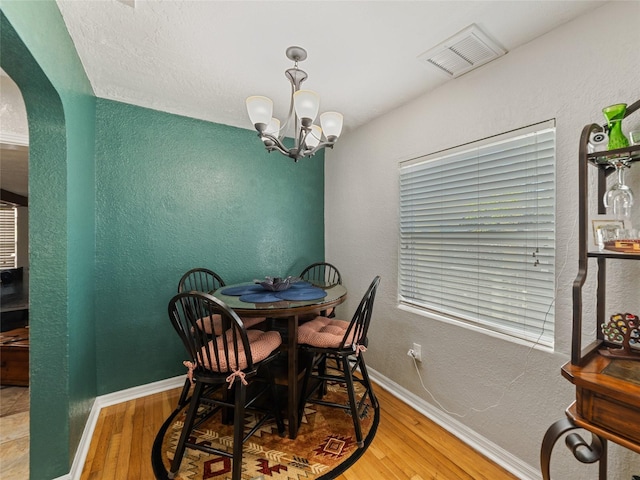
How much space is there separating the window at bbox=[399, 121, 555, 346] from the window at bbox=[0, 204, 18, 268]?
5217mm

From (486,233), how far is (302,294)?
1.30m

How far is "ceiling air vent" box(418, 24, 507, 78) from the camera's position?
1550 mm

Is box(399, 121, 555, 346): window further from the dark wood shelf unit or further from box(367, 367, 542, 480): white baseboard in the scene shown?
box(367, 367, 542, 480): white baseboard

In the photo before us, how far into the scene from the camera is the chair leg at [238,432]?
55.0 inches

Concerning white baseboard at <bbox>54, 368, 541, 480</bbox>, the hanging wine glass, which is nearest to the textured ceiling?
the hanging wine glass

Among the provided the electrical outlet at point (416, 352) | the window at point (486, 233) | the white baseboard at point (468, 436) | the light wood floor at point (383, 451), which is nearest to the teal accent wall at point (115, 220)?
the light wood floor at point (383, 451)

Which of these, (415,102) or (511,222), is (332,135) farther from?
(511,222)

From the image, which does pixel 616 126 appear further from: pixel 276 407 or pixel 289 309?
pixel 276 407

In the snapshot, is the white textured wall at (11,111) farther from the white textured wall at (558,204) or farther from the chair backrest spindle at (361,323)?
the white textured wall at (558,204)

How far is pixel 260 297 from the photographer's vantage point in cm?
189

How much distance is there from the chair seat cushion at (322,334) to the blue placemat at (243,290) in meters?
0.45

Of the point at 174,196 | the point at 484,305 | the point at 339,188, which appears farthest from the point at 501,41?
the point at 174,196

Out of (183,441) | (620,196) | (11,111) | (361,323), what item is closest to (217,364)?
(183,441)

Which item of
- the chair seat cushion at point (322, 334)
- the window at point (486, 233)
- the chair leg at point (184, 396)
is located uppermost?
the window at point (486, 233)
